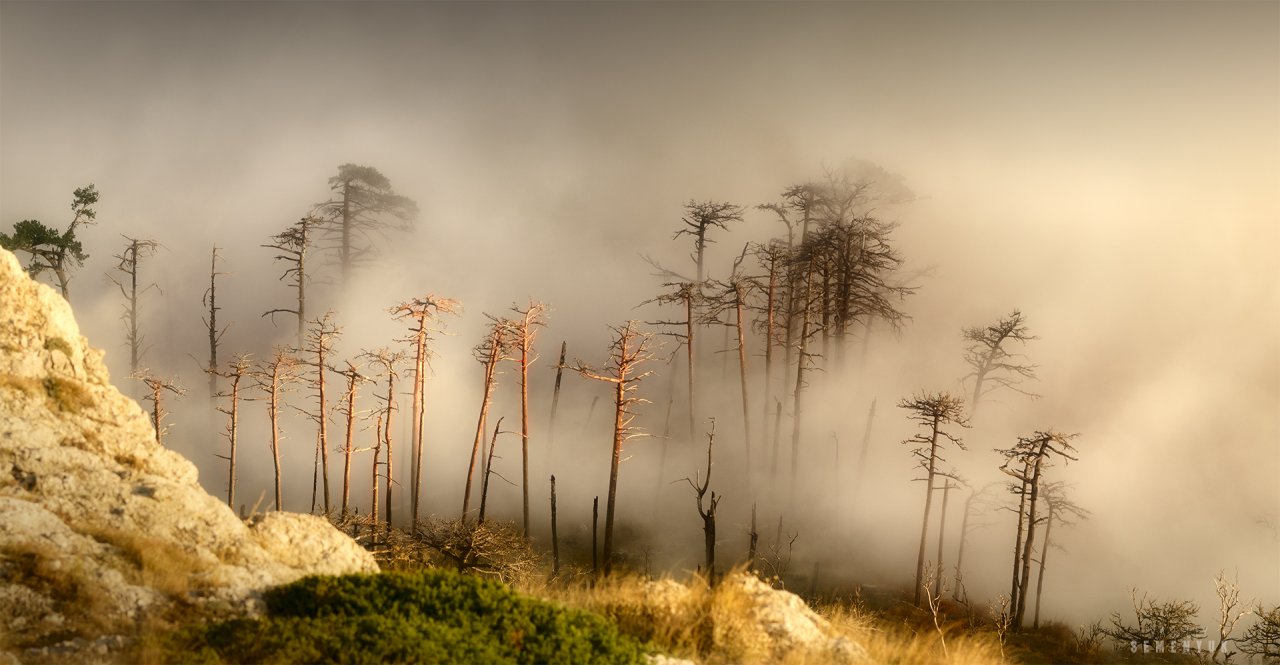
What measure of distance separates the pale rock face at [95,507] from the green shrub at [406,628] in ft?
4.45

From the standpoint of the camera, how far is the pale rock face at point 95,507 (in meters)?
9.30

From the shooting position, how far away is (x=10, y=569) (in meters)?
8.88

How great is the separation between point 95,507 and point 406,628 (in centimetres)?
627

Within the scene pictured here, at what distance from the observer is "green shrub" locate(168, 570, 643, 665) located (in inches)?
317

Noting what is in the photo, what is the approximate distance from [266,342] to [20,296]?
156ft

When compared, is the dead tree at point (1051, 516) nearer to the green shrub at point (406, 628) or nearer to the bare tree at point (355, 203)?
the green shrub at point (406, 628)

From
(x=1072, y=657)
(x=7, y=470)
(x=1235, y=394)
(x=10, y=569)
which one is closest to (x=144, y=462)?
(x=7, y=470)

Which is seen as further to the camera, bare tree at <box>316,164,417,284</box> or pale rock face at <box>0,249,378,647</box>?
bare tree at <box>316,164,417,284</box>

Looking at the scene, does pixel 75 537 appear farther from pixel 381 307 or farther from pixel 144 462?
pixel 381 307

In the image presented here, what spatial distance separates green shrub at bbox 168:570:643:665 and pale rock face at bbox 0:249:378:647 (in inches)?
53.4

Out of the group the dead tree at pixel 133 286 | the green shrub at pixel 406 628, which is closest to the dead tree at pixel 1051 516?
the green shrub at pixel 406 628

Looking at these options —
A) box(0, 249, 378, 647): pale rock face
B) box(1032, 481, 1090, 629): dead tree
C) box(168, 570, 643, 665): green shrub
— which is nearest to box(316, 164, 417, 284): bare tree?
box(0, 249, 378, 647): pale rock face

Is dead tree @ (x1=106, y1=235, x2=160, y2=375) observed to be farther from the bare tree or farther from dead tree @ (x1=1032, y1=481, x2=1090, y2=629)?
dead tree @ (x1=1032, y1=481, x2=1090, y2=629)

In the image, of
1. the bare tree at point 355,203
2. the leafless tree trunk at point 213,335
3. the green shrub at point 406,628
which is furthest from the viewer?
the bare tree at point 355,203
